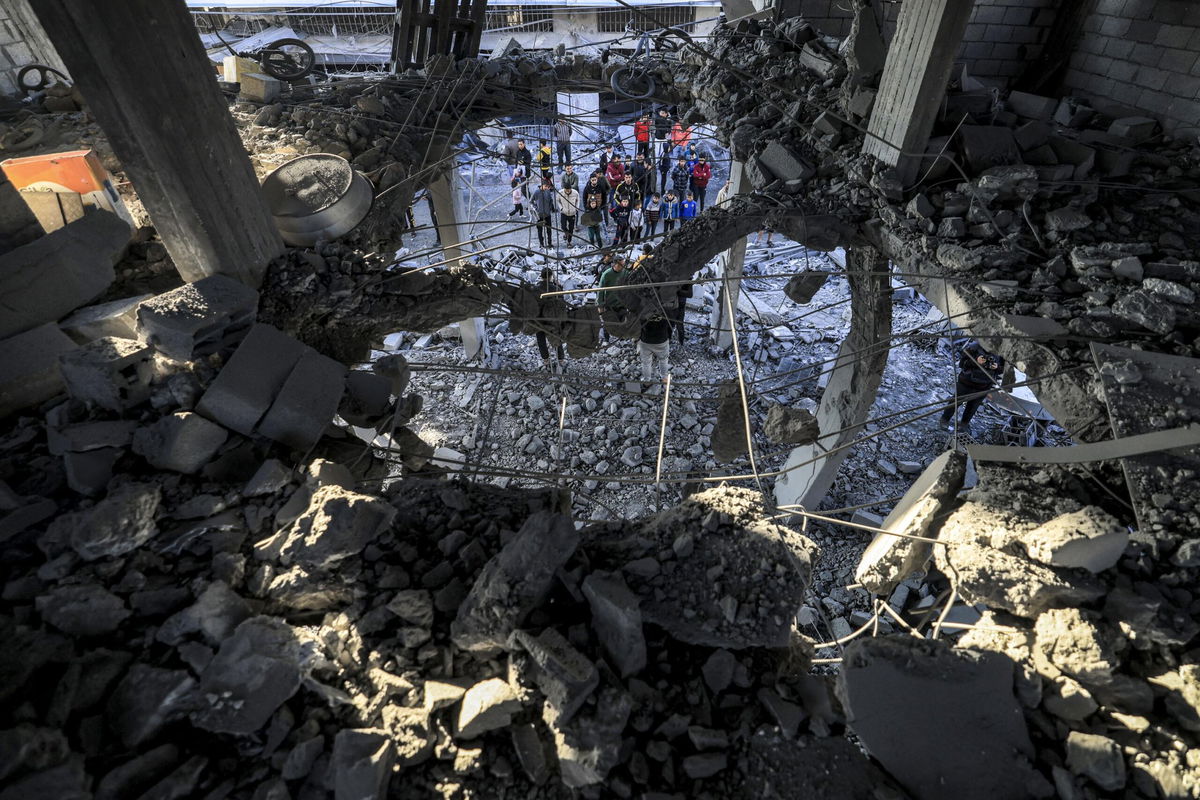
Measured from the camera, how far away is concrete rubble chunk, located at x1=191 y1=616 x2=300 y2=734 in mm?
1695

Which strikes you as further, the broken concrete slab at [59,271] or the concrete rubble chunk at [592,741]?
the broken concrete slab at [59,271]

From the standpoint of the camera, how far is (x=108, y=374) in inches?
101

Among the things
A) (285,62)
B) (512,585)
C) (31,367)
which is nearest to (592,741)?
(512,585)

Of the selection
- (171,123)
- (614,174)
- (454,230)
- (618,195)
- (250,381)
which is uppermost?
(171,123)

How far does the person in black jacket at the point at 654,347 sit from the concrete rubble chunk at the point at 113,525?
5.58 metres

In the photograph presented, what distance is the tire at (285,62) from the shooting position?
271 inches

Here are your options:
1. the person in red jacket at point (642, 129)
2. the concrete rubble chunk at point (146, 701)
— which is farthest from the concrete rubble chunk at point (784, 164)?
the concrete rubble chunk at point (146, 701)

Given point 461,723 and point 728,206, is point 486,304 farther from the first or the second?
point 461,723

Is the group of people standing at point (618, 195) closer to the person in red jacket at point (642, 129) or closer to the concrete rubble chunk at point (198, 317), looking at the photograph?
the person in red jacket at point (642, 129)

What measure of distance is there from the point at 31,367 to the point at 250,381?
42.8 inches

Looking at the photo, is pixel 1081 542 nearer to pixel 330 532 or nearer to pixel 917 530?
pixel 917 530

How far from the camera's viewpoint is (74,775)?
4.86ft

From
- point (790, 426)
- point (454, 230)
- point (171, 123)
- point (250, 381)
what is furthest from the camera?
point (454, 230)

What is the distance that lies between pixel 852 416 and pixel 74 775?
6589 millimetres
